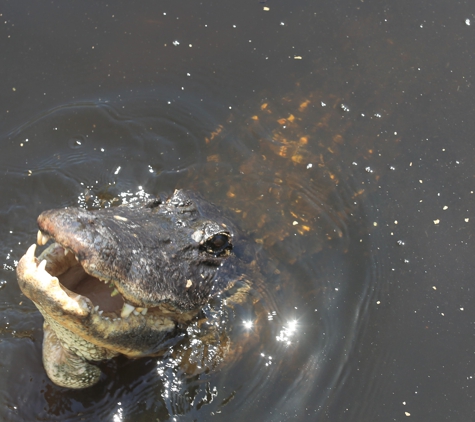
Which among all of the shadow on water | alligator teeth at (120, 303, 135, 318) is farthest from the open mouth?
the shadow on water

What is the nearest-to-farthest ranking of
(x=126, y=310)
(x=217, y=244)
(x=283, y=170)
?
(x=126, y=310) < (x=217, y=244) < (x=283, y=170)

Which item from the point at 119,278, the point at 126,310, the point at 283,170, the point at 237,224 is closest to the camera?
the point at 119,278

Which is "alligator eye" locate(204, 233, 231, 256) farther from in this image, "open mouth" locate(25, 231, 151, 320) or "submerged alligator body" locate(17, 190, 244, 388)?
"open mouth" locate(25, 231, 151, 320)

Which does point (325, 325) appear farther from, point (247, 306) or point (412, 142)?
point (412, 142)

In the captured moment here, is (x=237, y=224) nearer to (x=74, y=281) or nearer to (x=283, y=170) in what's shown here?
(x=283, y=170)

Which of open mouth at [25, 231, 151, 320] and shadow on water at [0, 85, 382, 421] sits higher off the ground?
open mouth at [25, 231, 151, 320]

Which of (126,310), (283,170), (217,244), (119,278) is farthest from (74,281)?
(283,170)

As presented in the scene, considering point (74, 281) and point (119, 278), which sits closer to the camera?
point (119, 278)

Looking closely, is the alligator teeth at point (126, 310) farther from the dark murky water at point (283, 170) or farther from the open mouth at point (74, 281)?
the dark murky water at point (283, 170)
